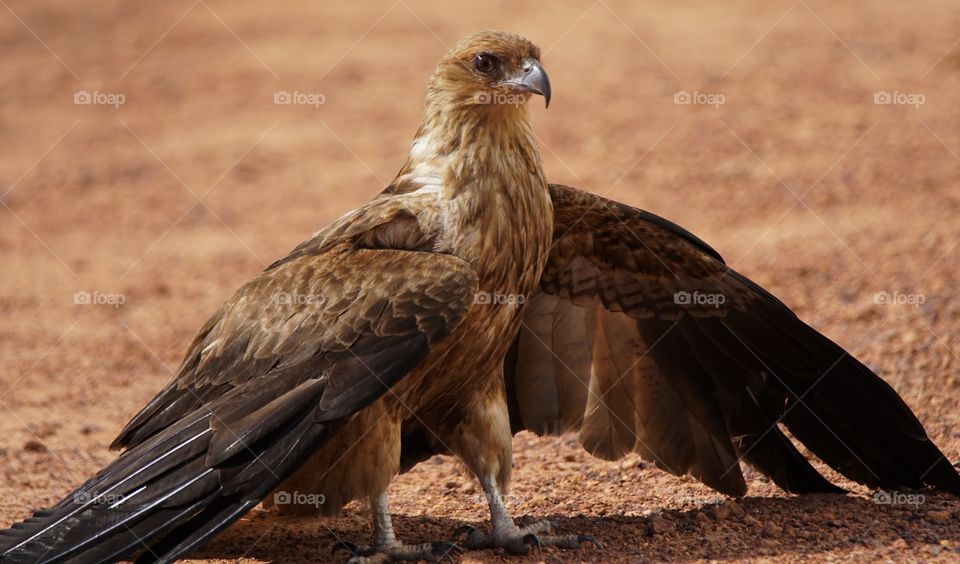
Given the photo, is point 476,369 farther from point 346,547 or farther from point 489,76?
point 489,76

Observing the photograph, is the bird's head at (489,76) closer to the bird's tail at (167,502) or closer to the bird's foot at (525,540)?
the bird's tail at (167,502)

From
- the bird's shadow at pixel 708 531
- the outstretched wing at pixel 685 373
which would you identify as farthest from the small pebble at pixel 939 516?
the outstretched wing at pixel 685 373

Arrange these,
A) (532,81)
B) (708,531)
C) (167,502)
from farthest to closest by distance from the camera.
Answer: (708,531), (532,81), (167,502)

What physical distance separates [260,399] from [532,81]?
6.30ft

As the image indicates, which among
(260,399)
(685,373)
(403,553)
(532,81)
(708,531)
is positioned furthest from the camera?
(685,373)

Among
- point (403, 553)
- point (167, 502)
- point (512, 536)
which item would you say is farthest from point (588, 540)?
point (167, 502)

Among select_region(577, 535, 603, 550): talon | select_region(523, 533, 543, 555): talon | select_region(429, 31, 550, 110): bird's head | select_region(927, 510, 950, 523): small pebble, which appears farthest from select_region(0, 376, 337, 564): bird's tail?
select_region(927, 510, 950, 523): small pebble

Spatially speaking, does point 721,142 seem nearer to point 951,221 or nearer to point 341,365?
point 951,221

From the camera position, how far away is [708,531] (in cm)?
592

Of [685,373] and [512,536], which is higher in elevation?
[685,373]

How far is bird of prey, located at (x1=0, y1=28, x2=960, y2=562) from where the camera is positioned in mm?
5062

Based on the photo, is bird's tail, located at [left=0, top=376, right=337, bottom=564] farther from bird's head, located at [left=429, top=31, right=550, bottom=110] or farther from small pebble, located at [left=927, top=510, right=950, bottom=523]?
small pebble, located at [left=927, top=510, right=950, bottom=523]

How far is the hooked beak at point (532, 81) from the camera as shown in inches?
228

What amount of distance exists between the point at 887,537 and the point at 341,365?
8.42 ft
